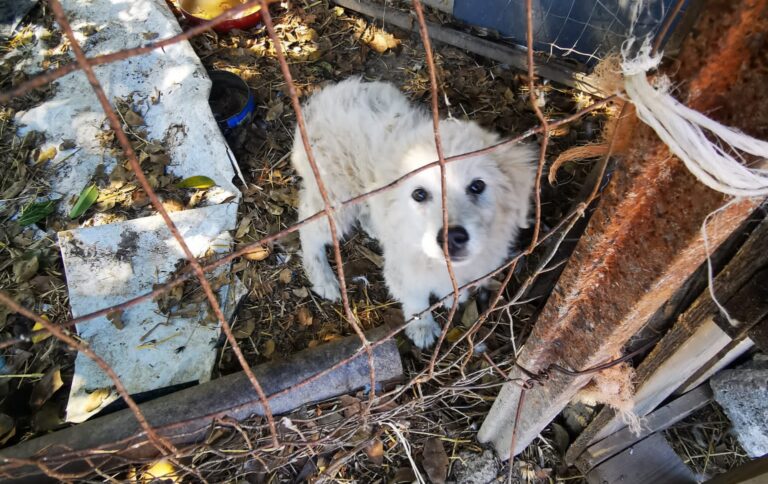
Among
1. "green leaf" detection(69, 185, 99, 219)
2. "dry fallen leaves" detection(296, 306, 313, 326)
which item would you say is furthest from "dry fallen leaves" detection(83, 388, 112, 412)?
"green leaf" detection(69, 185, 99, 219)

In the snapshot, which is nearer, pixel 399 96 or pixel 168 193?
pixel 399 96

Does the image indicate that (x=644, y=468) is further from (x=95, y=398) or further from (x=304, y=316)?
(x=95, y=398)

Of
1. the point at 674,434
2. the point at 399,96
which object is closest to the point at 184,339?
the point at 399,96

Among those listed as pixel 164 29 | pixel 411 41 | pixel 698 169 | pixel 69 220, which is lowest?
pixel 69 220

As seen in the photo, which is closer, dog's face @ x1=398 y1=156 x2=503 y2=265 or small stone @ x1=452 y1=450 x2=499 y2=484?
Result: dog's face @ x1=398 y1=156 x2=503 y2=265

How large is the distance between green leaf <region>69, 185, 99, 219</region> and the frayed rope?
3184mm

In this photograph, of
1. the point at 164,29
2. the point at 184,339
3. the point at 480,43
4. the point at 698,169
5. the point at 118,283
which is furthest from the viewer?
the point at 164,29

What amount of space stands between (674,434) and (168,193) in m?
3.05

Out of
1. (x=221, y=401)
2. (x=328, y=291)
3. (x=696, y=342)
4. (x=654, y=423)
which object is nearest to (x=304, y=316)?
(x=328, y=291)

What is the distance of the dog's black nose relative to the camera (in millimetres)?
1773

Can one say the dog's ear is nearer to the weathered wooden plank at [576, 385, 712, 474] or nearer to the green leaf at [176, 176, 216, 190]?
the weathered wooden plank at [576, 385, 712, 474]

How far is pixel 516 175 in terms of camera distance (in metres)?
2.05

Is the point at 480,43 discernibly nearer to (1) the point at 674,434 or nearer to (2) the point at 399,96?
(2) the point at 399,96

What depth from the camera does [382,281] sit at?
2.83 metres
